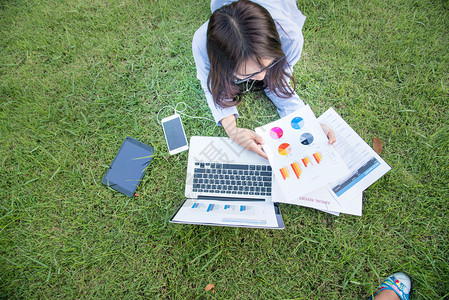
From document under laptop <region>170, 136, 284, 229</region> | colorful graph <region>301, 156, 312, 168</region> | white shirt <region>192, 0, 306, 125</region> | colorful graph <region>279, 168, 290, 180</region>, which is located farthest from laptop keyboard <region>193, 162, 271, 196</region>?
white shirt <region>192, 0, 306, 125</region>

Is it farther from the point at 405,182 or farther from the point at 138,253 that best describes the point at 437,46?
the point at 138,253

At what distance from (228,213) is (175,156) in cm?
70

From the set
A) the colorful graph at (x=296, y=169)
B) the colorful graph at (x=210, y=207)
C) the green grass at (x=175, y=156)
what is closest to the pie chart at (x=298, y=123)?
the colorful graph at (x=296, y=169)

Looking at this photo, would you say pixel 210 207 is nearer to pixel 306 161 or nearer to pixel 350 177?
pixel 306 161

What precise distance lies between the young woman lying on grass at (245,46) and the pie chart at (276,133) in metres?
0.10

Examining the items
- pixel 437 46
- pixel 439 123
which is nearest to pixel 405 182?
pixel 439 123

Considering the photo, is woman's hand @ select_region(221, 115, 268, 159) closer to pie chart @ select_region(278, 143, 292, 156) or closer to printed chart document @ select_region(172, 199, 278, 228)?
pie chart @ select_region(278, 143, 292, 156)

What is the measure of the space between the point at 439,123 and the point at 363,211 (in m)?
0.96

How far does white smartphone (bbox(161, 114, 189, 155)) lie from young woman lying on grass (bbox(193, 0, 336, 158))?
0.38m

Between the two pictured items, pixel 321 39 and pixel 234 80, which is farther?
pixel 321 39

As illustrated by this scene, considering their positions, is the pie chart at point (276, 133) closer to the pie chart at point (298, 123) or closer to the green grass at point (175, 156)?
the pie chart at point (298, 123)

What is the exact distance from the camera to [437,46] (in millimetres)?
1937

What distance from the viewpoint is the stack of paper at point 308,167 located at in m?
1.42

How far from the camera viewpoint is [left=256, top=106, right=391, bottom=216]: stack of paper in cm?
142
